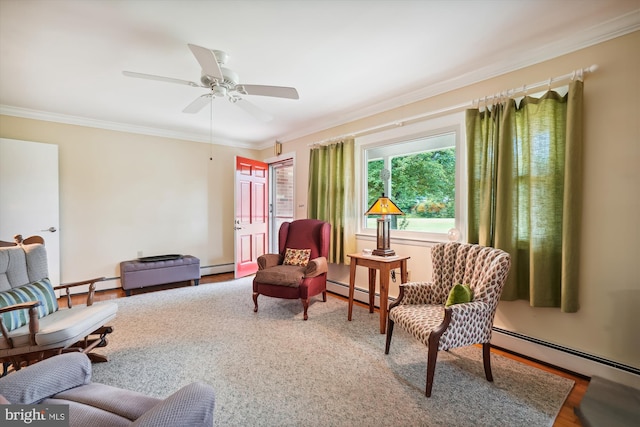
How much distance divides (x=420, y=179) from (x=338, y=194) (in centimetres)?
114

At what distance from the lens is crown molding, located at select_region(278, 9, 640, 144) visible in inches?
75.7

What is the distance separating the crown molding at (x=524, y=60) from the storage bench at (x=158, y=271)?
3441mm

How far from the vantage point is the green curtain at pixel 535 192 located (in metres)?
2.05

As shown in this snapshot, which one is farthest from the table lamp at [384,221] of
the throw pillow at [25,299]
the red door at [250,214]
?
the throw pillow at [25,299]

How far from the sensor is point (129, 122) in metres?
4.31

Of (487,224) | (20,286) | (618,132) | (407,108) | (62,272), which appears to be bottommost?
(62,272)

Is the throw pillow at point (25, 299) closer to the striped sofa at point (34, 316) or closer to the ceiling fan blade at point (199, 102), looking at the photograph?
the striped sofa at point (34, 316)

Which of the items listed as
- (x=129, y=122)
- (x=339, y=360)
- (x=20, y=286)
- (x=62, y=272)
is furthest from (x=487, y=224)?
(x=62, y=272)

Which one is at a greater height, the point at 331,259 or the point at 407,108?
the point at 407,108

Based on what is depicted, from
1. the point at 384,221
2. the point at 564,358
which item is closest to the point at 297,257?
the point at 384,221

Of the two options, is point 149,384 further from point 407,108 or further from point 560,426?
point 407,108

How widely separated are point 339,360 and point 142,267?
3365 millimetres

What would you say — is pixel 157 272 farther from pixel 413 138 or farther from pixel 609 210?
pixel 609 210

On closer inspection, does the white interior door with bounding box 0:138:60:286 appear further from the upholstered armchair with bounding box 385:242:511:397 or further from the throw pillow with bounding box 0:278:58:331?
the upholstered armchair with bounding box 385:242:511:397
